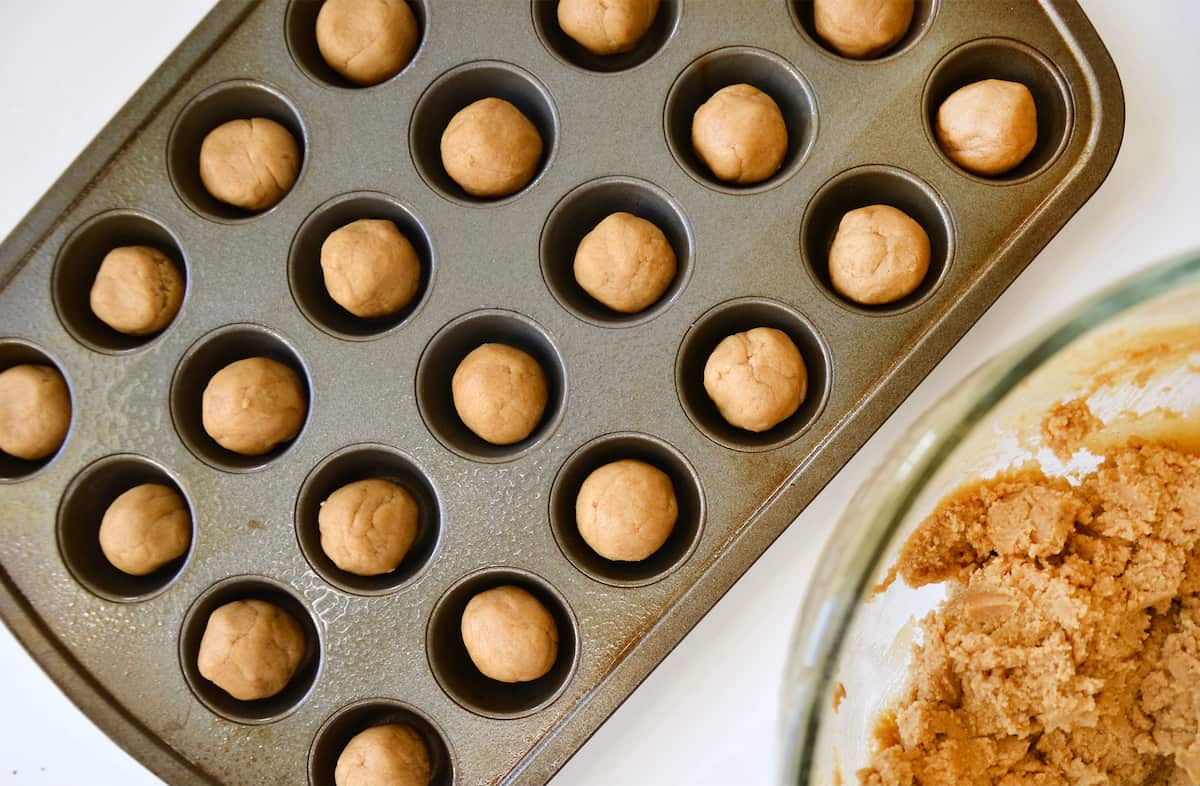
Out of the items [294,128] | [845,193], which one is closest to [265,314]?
[294,128]

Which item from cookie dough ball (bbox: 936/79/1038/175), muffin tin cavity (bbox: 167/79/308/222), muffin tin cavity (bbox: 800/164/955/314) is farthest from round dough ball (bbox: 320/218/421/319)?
cookie dough ball (bbox: 936/79/1038/175)

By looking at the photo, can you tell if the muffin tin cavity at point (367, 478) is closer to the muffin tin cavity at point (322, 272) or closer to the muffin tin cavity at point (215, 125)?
the muffin tin cavity at point (322, 272)

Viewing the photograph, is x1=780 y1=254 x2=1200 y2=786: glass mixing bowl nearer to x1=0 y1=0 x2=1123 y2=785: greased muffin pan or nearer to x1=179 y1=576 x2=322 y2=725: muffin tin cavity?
x1=0 y1=0 x2=1123 y2=785: greased muffin pan

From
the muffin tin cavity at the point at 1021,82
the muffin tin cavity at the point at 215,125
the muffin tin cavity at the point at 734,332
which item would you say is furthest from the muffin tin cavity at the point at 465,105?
the muffin tin cavity at the point at 1021,82

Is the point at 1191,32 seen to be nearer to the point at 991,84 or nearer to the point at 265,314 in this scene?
the point at 991,84

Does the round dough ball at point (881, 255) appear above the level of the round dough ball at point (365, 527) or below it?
above
